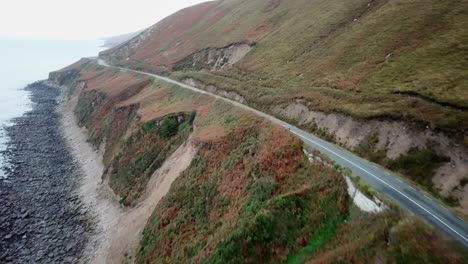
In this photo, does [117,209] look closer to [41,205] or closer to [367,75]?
[41,205]

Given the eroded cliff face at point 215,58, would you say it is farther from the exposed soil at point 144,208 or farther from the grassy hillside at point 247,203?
the exposed soil at point 144,208

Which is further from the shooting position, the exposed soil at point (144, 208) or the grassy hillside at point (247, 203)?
the exposed soil at point (144, 208)

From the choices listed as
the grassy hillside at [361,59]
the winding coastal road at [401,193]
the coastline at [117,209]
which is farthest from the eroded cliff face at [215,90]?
the winding coastal road at [401,193]

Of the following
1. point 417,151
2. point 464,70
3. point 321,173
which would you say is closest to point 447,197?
point 417,151

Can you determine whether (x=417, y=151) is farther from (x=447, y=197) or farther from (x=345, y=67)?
(x=345, y=67)

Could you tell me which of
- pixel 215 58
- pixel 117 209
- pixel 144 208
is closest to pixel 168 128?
pixel 117 209

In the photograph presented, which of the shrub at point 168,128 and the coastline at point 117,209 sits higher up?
the shrub at point 168,128
